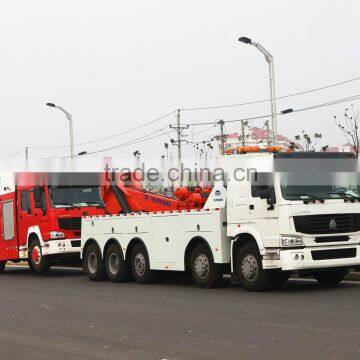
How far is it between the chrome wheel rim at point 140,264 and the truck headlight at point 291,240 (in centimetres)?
455

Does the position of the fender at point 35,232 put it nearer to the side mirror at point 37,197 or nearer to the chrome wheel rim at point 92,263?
the side mirror at point 37,197

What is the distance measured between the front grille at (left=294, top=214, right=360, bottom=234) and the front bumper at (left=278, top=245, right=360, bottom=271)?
32 centimetres

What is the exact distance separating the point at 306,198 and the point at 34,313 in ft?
17.2

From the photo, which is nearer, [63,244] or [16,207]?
[63,244]

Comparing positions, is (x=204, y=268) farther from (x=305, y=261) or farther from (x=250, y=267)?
(x=305, y=261)

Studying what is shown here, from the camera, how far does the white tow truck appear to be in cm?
1420

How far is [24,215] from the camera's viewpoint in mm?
23391

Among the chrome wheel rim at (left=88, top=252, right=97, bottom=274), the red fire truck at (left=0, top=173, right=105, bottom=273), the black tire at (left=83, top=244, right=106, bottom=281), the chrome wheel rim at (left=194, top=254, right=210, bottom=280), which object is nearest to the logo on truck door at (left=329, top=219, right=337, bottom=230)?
the chrome wheel rim at (left=194, top=254, right=210, bottom=280)

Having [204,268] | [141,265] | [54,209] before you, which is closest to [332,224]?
[204,268]

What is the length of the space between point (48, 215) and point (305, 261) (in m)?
9.81

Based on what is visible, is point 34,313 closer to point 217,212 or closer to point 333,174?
point 217,212

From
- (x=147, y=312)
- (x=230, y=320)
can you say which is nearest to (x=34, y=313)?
(x=147, y=312)

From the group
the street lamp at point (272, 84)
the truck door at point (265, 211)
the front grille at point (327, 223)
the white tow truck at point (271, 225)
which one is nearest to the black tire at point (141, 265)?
the white tow truck at point (271, 225)

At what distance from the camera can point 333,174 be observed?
14.9 metres
